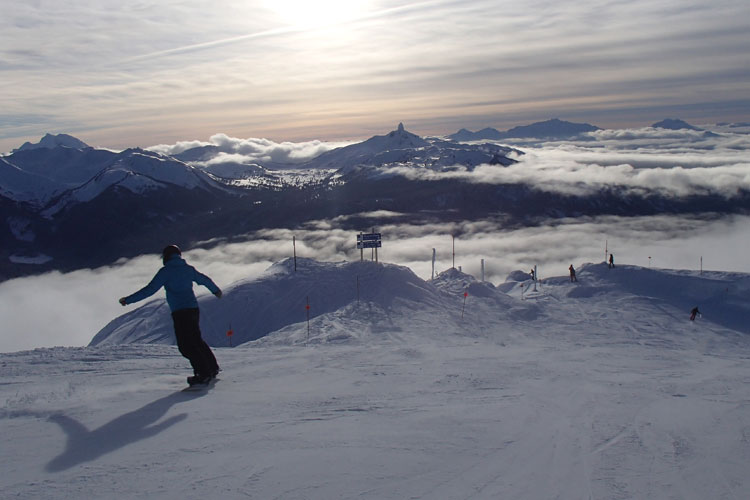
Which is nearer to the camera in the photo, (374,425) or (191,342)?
(374,425)

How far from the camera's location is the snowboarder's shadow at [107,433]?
4520 mm

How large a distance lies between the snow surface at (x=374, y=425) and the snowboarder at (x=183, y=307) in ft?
1.13

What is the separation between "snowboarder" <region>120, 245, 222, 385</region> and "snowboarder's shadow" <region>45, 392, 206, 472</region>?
119cm

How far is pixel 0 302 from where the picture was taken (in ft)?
478

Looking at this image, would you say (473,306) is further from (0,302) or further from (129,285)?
(0,302)

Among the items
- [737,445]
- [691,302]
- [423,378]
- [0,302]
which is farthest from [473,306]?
[0,302]

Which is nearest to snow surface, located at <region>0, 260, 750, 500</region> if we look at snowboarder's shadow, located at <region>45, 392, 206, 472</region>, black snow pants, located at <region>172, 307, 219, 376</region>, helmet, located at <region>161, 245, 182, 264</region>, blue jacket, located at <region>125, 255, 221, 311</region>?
snowboarder's shadow, located at <region>45, 392, 206, 472</region>

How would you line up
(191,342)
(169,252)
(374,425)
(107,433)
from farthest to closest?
(169,252)
(191,342)
(374,425)
(107,433)

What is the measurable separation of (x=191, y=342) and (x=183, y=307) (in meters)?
0.48

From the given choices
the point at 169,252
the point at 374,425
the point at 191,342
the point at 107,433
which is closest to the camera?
the point at 107,433

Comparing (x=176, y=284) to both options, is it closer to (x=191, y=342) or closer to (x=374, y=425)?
(x=191, y=342)

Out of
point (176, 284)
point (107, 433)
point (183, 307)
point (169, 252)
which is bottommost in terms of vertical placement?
point (107, 433)

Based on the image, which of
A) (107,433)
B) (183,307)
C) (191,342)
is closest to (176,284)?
(183,307)

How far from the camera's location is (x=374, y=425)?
215 inches
